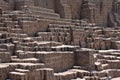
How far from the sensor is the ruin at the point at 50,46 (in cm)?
Answer: 1257

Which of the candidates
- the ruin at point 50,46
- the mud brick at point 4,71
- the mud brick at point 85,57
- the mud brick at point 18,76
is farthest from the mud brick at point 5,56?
the mud brick at point 85,57

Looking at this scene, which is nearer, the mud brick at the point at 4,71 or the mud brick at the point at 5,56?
the mud brick at the point at 4,71

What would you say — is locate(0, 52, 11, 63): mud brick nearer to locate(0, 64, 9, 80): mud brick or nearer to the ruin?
the ruin

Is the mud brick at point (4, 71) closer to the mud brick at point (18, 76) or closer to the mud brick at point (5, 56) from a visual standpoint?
the mud brick at point (18, 76)

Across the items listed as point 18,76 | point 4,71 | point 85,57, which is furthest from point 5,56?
point 85,57

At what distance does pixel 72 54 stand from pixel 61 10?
860 centimetres

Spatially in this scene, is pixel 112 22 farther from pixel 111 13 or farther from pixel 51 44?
pixel 51 44

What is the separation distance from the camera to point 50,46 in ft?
49.8

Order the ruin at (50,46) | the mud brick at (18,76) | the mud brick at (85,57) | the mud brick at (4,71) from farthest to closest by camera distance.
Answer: the mud brick at (85,57), the ruin at (50,46), the mud brick at (4,71), the mud brick at (18,76)

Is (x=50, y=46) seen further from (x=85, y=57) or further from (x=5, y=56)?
(x=5, y=56)

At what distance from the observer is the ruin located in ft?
41.3

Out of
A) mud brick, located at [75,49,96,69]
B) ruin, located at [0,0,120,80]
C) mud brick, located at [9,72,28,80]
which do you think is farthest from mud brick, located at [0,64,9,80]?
mud brick, located at [75,49,96,69]

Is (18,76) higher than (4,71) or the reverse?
the reverse

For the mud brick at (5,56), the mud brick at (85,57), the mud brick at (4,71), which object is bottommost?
the mud brick at (85,57)
